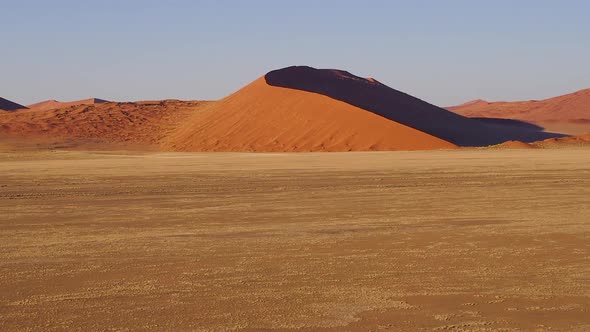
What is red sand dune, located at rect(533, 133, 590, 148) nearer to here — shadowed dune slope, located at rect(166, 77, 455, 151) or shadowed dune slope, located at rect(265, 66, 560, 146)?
shadowed dune slope, located at rect(166, 77, 455, 151)

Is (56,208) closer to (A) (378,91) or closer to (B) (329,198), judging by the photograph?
(B) (329,198)

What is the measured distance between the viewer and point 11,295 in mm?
8398

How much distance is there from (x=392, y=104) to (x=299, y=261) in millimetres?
70764

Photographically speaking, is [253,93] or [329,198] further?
[253,93]

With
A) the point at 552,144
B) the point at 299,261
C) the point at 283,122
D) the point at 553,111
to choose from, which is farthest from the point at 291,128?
the point at 553,111

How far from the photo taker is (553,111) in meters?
129

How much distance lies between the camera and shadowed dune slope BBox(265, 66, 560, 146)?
74.1 metres

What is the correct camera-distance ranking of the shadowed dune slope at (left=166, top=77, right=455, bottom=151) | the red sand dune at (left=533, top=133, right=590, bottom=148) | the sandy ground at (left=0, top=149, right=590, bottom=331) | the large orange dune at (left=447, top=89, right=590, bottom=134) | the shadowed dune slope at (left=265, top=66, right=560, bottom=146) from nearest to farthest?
the sandy ground at (left=0, top=149, right=590, bottom=331)
the red sand dune at (left=533, top=133, right=590, bottom=148)
the shadowed dune slope at (left=166, top=77, right=455, bottom=151)
the shadowed dune slope at (left=265, top=66, right=560, bottom=146)
the large orange dune at (left=447, top=89, right=590, bottom=134)

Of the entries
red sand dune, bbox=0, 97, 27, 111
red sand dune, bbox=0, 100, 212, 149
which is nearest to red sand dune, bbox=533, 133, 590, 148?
red sand dune, bbox=0, 100, 212, 149

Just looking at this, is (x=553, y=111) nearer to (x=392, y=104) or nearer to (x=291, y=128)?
(x=392, y=104)

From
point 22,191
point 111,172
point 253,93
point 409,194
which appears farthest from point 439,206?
point 253,93

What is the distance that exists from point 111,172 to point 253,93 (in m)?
45.9

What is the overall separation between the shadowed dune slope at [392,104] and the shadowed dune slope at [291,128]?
4930 mm

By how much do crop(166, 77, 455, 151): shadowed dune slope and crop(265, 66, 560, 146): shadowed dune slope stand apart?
493 centimetres
